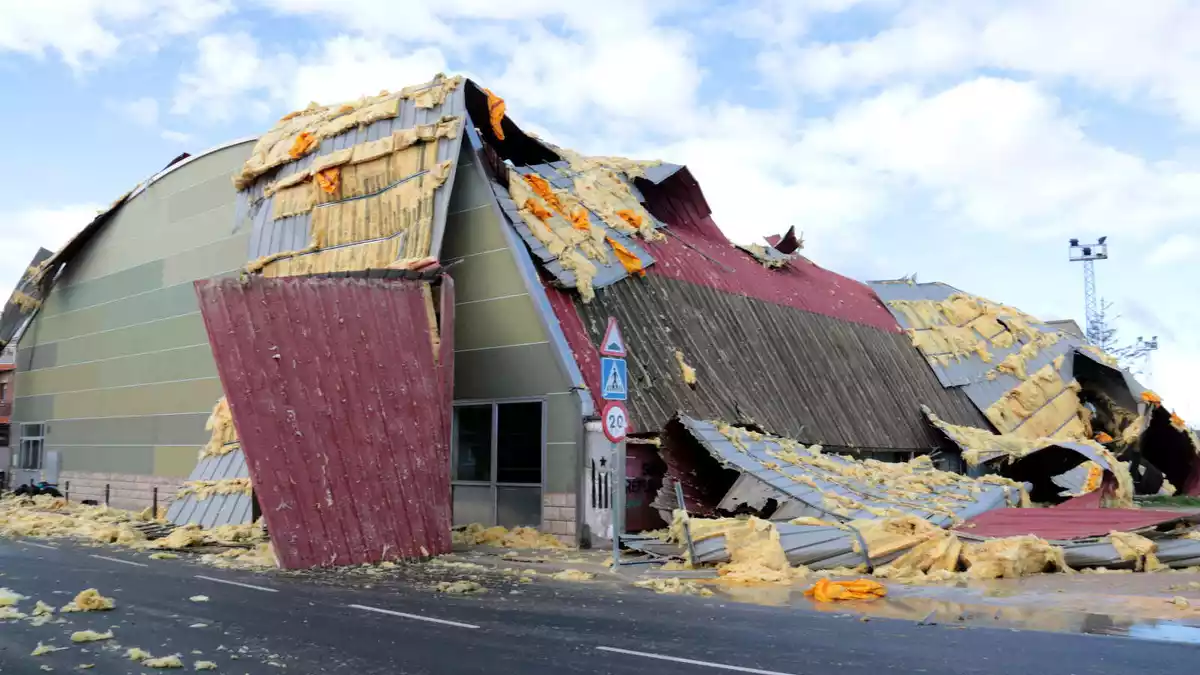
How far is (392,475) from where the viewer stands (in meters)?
15.9

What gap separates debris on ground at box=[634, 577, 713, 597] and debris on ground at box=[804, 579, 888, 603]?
1.30 metres

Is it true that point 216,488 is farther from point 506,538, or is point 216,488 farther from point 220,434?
point 506,538

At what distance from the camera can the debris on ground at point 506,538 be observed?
18000 millimetres

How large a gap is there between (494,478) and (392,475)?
3930mm

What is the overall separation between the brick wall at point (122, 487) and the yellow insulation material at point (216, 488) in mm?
4015

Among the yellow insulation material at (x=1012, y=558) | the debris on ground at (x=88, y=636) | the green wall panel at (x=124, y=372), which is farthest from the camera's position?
the green wall panel at (x=124, y=372)

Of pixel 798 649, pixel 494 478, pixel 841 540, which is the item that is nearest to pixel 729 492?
pixel 841 540

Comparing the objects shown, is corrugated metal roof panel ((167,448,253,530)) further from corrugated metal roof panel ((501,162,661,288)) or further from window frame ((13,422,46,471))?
window frame ((13,422,46,471))

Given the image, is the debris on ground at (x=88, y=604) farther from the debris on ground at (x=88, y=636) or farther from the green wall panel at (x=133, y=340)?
the green wall panel at (x=133, y=340)

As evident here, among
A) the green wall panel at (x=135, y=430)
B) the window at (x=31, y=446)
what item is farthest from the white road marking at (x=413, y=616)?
the window at (x=31, y=446)

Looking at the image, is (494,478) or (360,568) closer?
(360,568)

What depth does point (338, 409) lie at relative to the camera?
50.9 ft

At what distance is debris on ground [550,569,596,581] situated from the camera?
1361cm

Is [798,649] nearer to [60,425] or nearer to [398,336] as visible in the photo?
[398,336]
